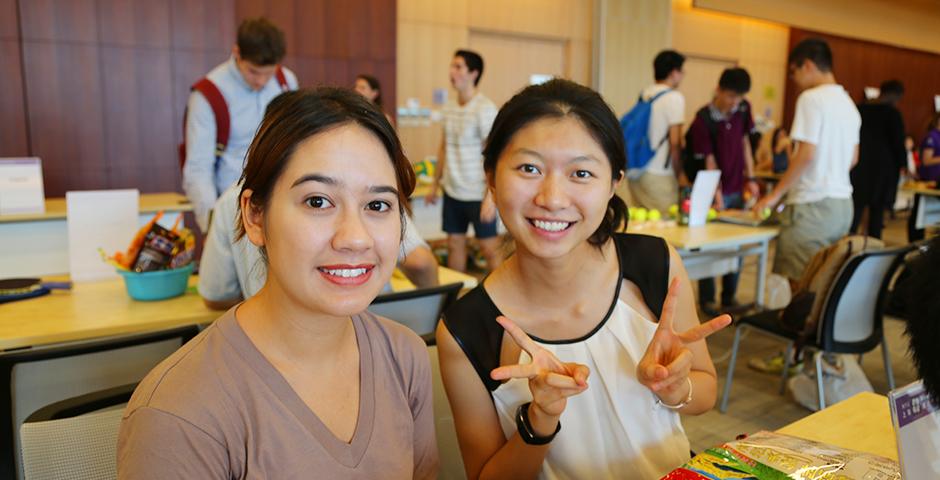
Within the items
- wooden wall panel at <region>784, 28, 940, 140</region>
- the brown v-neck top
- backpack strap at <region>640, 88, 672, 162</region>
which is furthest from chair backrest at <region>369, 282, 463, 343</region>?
wooden wall panel at <region>784, 28, 940, 140</region>

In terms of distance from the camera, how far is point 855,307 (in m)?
2.97

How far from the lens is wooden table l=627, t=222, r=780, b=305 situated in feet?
12.0

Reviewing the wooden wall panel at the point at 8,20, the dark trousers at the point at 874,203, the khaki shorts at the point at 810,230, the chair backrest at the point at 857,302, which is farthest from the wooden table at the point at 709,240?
the wooden wall panel at the point at 8,20

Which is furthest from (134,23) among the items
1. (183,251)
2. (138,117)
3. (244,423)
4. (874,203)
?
(874,203)

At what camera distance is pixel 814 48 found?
377 centimetres

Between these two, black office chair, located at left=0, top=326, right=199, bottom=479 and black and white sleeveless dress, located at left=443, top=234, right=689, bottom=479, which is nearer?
black and white sleeveless dress, located at left=443, top=234, right=689, bottom=479

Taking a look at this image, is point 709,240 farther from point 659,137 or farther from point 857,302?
point 659,137

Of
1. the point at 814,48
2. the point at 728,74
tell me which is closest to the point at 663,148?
the point at 728,74

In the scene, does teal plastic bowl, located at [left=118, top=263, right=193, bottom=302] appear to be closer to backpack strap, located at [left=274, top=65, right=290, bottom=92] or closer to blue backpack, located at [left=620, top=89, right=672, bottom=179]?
backpack strap, located at [left=274, top=65, right=290, bottom=92]

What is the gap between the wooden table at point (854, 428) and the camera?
1.36m

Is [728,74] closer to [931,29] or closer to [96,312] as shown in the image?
[96,312]

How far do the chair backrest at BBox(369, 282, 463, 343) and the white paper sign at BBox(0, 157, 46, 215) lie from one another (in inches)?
108

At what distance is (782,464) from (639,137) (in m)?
4.21

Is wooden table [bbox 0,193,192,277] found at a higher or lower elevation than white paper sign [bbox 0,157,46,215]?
lower
